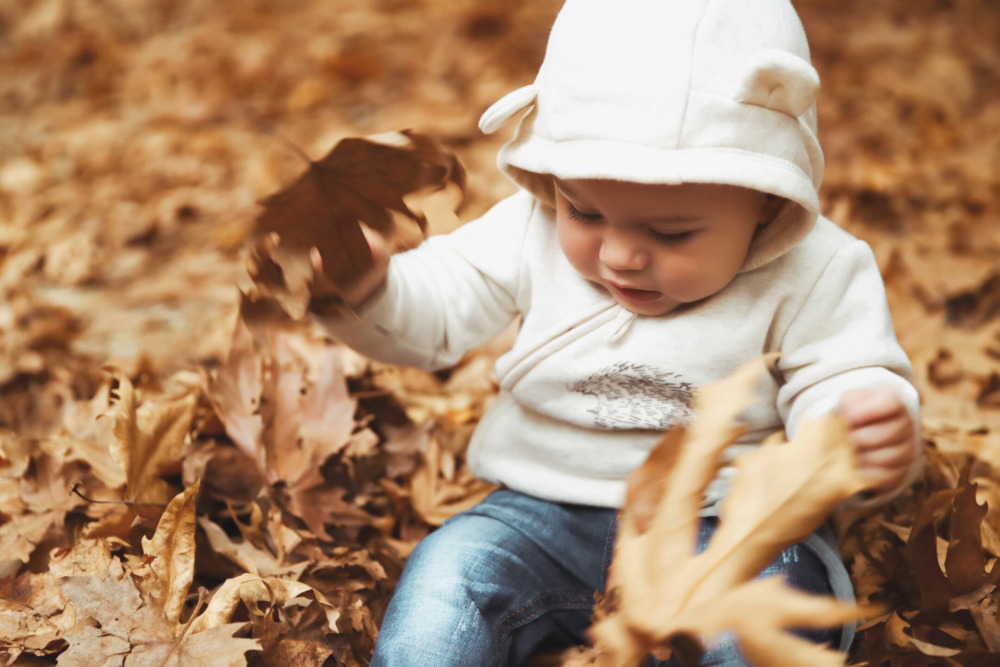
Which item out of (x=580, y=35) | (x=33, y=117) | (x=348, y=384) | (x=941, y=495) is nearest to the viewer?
(x=580, y=35)

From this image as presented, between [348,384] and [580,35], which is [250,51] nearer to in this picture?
[348,384]

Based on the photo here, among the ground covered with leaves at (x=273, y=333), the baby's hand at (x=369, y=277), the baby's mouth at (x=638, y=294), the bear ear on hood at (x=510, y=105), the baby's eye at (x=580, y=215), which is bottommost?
the ground covered with leaves at (x=273, y=333)

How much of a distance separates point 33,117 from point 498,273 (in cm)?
271

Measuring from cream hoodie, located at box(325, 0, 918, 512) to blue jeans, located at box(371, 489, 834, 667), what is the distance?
5cm

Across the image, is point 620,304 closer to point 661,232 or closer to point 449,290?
point 661,232

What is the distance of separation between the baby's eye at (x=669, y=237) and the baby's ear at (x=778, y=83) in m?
0.17

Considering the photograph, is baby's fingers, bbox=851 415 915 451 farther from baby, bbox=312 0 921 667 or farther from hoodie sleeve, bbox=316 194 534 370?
hoodie sleeve, bbox=316 194 534 370

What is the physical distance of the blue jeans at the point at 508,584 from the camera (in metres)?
1.04

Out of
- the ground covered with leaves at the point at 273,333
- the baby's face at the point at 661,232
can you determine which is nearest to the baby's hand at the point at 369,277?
the ground covered with leaves at the point at 273,333

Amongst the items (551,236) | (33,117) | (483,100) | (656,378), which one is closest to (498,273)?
(551,236)

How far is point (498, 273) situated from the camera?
1.24 m

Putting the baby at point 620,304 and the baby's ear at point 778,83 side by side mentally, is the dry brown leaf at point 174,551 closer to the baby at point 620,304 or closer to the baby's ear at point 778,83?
the baby at point 620,304

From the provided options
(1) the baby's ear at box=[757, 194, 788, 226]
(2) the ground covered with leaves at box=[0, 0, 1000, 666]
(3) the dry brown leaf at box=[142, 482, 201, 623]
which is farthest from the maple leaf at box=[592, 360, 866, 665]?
(3) the dry brown leaf at box=[142, 482, 201, 623]

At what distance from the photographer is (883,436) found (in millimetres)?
965
